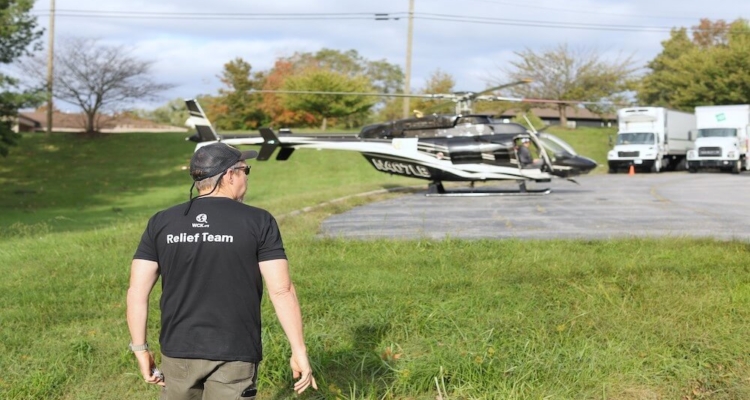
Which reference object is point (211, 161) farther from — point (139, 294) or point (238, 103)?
point (238, 103)

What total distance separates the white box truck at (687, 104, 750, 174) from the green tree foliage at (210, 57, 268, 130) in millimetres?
29480

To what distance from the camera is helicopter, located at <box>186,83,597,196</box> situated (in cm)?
2203

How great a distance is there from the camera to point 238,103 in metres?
56.3

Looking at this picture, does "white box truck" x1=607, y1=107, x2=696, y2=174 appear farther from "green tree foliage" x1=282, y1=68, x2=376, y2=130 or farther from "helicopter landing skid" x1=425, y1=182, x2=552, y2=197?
"green tree foliage" x1=282, y1=68, x2=376, y2=130

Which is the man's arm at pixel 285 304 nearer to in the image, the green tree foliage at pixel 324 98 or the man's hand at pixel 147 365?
the man's hand at pixel 147 365

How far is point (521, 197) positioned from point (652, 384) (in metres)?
15.9

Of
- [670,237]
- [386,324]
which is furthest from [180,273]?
[670,237]

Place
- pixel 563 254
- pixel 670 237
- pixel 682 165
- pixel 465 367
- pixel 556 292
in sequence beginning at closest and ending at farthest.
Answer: pixel 465 367 → pixel 556 292 → pixel 563 254 → pixel 670 237 → pixel 682 165

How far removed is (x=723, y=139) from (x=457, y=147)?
19.7m

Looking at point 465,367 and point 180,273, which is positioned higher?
point 180,273

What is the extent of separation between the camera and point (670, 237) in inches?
457

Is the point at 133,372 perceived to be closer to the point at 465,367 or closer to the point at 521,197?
the point at 465,367

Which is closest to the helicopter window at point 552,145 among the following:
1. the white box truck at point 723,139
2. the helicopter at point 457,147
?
the helicopter at point 457,147

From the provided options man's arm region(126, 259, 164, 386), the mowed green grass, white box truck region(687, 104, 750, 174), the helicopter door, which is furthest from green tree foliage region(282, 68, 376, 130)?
man's arm region(126, 259, 164, 386)
